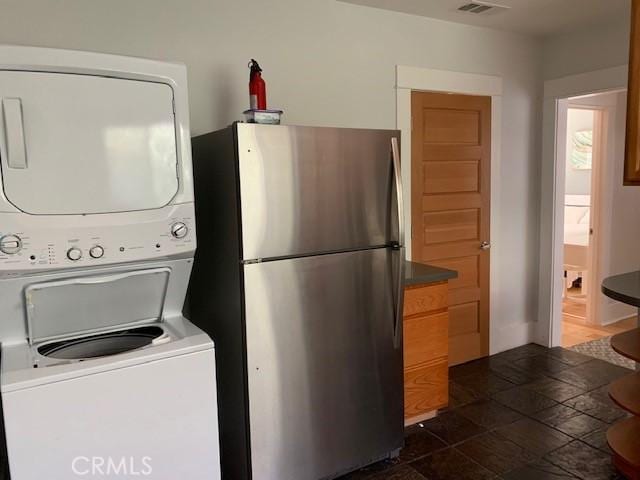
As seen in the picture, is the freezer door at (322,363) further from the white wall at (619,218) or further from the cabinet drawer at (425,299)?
the white wall at (619,218)

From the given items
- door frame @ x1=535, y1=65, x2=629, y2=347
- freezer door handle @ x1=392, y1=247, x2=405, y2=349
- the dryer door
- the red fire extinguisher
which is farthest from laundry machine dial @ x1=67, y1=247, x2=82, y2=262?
door frame @ x1=535, y1=65, x2=629, y2=347

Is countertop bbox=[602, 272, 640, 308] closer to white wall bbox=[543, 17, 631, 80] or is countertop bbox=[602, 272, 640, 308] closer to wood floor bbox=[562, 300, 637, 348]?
white wall bbox=[543, 17, 631, 80]

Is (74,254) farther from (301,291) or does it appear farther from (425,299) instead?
(425,299)

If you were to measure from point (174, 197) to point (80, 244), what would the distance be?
14.0 inches

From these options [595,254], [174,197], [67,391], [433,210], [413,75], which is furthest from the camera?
[595,254]

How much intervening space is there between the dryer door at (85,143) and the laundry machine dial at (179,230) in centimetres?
10

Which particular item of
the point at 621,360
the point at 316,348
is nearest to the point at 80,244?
the point at 316,348

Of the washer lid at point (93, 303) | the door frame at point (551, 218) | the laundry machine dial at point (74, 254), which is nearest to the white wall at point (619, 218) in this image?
the door frame at point (551, 218)

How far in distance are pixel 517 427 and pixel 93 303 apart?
2279 mm

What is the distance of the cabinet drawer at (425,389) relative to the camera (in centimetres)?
267

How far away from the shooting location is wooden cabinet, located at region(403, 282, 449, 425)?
8.62 feet

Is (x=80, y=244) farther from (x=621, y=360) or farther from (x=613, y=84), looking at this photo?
(x=621, y=360)

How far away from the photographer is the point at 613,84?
3361 mm

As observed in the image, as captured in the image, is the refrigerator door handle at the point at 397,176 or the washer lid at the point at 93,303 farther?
the refrigerator door handle at the point at 397,176
